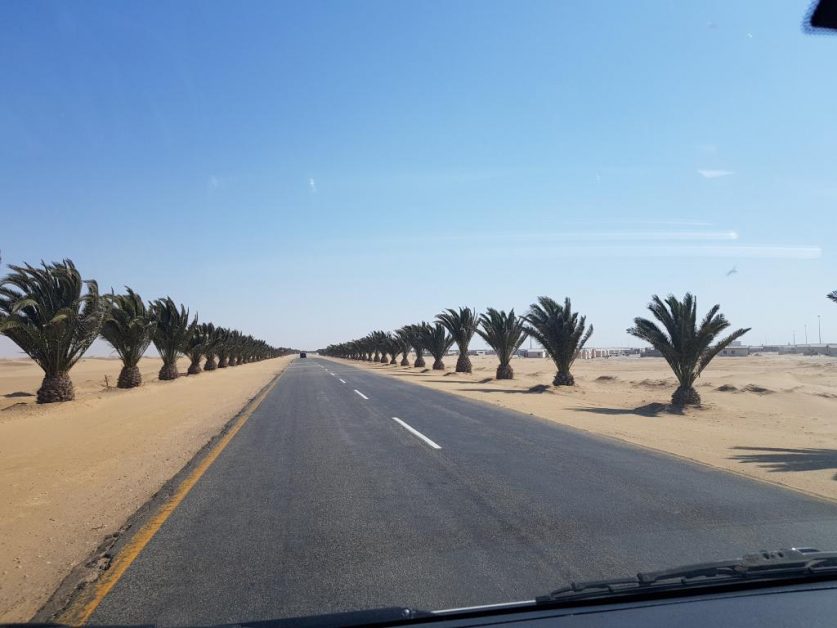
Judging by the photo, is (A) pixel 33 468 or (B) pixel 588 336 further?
(B) pixel 588 336

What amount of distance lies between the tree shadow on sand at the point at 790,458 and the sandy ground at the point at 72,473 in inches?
370

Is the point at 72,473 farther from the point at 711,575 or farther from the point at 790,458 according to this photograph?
the point at 790,458

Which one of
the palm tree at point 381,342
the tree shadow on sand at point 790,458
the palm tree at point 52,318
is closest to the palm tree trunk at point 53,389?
the palm tree at point 52,318

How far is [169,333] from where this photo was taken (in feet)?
129

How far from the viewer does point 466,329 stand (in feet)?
153

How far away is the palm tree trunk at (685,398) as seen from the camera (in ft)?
71.5

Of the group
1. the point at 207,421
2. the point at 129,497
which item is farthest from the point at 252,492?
the point at 207,421

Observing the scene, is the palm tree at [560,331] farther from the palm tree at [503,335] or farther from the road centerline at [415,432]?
the road centerline at [415,432]

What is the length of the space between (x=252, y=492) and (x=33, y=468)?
4.66m

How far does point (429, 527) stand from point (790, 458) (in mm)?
7967

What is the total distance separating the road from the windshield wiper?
1.99 feet

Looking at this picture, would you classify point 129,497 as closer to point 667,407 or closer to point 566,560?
point 566,560

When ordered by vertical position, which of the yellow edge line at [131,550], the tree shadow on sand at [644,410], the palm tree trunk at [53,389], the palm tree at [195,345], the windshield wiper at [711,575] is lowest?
the yellow edge line at [131,550]

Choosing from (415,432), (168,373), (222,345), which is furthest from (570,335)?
(222,345)
